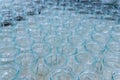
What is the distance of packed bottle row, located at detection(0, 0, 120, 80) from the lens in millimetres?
660

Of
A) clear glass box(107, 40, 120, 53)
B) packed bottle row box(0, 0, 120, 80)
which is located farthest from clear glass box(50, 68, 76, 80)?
clear glass box(107, 40, 120, 53)

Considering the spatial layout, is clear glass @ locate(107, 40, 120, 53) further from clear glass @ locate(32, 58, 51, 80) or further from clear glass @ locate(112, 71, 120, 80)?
clear glass @ locate(32, 58, 51, 80)

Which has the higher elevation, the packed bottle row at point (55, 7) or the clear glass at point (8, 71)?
the packed bottle row at point (55, 7)

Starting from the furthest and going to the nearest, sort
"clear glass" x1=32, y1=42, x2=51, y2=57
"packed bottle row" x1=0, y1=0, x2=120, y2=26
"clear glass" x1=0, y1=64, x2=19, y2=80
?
"packed bottle row" x1=0, y1=0, x2=120, y2=26 < "clear glass" x1=32, y1=42, x2=51, y2=57 < "clear glass" x1=0, y1=64, x2=19, y2=80

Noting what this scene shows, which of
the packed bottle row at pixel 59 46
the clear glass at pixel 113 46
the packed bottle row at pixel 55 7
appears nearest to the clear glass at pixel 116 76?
the packed bottle row at pixel 59 46

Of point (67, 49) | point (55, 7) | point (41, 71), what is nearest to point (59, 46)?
point (67, 49)

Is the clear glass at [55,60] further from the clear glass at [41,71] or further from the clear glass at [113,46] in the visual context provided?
the clear glass at [113,46]

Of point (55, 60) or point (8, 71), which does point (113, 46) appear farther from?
point (8, 71)

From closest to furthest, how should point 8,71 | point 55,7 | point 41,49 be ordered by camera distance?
point 8,71 < point 41,49 < point 55,7

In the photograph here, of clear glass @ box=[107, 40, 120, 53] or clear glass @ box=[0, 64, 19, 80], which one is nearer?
clear glass @ box=[0, 64, 19, 80]

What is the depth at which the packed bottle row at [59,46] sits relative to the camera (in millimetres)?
660

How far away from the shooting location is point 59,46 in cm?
80

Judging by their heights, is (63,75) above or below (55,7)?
below

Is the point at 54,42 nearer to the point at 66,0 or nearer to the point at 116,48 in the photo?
the point at 116,48
